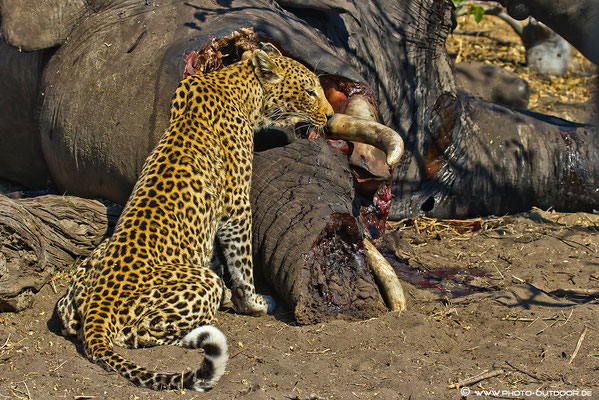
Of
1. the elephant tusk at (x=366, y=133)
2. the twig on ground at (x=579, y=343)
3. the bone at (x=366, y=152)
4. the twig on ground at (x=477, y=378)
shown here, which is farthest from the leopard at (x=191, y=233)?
the twig on ground at (x=579, y=343)

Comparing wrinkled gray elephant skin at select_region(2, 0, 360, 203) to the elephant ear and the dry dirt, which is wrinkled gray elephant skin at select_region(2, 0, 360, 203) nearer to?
the elephant ear

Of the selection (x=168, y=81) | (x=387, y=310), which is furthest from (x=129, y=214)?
(x=387, y=310)

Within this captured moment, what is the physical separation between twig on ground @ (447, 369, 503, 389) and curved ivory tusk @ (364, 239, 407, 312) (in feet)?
3.64

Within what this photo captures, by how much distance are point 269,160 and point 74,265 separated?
1.78m

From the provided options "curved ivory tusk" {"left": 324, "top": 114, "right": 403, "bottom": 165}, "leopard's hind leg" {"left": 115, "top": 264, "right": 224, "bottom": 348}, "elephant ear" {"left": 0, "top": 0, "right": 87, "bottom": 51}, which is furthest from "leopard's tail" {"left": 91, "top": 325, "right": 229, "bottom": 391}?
"elephant ear" {"left": 0, "top": 0, "right": 87, "bottom": 51}

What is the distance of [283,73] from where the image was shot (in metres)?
6.27

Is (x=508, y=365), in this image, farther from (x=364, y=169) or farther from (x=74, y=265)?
(x=74, y=265)

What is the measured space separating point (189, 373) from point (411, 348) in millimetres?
1543

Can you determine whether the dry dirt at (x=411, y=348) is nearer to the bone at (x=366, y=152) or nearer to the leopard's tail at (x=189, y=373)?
the leopard's tail at (x=189, y=373)

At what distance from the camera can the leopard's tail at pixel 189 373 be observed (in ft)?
13.6

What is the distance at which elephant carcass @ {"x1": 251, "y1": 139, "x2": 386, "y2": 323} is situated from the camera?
17.4ft

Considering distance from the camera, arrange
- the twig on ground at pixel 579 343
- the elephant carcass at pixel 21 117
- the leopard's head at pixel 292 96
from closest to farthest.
Answer: the twig on ground at pixel 579 343
the leopard's head at pixel 292 96
the elephant carcass at pixel 21 117

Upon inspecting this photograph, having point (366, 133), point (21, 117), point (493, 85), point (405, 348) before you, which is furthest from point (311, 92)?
point (493, 85)

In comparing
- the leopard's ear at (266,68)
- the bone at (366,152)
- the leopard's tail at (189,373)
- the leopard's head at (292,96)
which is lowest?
the leopard's tail at (189,373)
